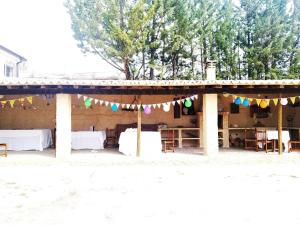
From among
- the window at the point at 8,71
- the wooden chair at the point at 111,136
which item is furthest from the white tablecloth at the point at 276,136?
the window at the point at 8,71

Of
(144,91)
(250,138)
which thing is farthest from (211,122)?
(250,138)

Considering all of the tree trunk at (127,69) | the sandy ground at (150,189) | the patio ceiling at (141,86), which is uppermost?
Answer: the tree trunk at (127,69)

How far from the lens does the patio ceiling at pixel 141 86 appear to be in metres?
9.55

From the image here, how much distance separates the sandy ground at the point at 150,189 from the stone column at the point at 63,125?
422mm

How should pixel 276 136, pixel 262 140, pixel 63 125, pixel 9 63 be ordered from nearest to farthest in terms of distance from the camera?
pixel 63 125 < pixel 276 136 < pixel 262 140 < pixel 9 63

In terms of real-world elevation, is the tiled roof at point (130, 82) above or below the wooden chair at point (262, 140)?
above

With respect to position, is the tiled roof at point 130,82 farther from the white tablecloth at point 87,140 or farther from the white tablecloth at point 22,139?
the white tablecloth at point 87,140

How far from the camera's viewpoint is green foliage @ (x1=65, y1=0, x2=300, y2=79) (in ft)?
58.6

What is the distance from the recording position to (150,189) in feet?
22.9

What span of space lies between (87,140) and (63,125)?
2.02 metres

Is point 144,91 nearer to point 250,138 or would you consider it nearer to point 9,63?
A: point 250,138

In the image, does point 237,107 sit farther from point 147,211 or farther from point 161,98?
point 147,211

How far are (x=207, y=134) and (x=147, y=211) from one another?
541cm

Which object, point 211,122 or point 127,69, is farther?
point 127,69
